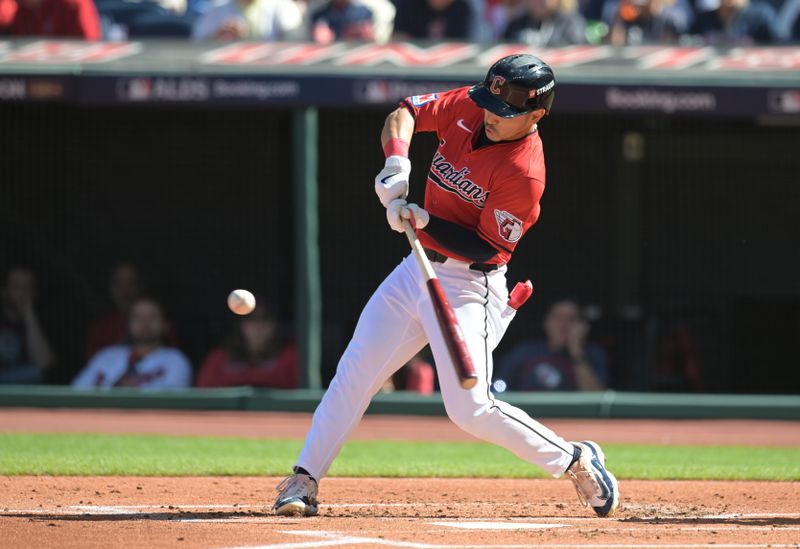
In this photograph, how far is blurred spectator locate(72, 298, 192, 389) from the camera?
9430mm

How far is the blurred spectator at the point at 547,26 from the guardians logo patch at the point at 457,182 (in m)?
5.14

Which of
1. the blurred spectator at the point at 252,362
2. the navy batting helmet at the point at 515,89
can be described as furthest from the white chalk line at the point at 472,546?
the blurred spectator at the point at 252,362

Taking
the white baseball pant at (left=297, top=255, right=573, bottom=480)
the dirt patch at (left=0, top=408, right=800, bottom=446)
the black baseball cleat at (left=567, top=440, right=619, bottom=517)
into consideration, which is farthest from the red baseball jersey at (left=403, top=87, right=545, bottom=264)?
the dirt patch at (left=0, top=408, right=800, bottom=446)

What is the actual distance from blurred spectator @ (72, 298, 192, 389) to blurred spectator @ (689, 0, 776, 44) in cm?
454

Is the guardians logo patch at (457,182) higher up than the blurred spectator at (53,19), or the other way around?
the blurred spectator at (53,19)

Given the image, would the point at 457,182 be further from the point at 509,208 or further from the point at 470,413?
the point at 470,413

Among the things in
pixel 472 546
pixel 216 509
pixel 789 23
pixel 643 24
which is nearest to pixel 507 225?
pixel 472 546

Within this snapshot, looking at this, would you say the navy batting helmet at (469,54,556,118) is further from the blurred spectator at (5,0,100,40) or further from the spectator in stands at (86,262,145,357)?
the blurred spectator at (5,0,100,40)

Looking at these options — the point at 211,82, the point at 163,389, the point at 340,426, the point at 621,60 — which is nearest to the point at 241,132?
the point at 211,82

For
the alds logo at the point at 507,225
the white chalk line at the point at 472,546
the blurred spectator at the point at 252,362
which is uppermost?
the alds logo at the point at 507,225

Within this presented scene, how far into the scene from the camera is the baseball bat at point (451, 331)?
4.36m

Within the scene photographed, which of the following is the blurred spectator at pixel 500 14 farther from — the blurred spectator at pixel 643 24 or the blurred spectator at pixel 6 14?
the blurred spectator at pixel 6 14

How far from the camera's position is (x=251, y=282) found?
32.2 feet

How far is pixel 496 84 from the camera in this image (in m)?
4.50
